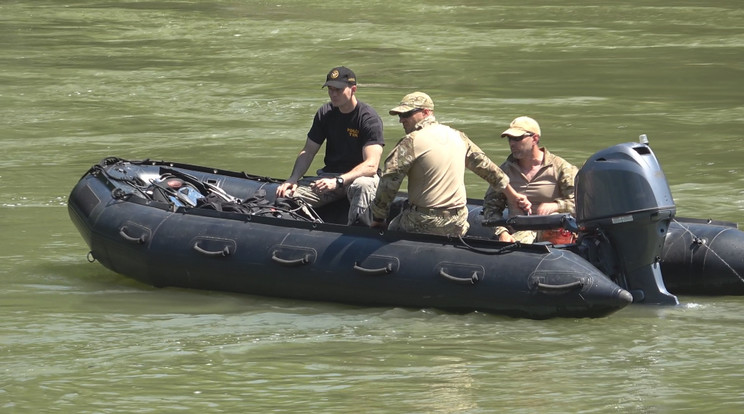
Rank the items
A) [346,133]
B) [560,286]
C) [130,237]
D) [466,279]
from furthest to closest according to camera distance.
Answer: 1. [346,133]
2. [130,237]
3. [466,279]
4. [560,286]

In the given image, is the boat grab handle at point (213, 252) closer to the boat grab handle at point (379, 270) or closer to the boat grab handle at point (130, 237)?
Answer: the boat grab handle at point (130, 237)

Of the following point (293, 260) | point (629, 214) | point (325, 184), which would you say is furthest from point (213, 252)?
point (629, 214)

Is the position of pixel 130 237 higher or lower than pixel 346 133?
lower

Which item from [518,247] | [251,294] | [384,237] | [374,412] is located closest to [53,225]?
[251,294]

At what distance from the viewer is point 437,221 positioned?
27.2ft

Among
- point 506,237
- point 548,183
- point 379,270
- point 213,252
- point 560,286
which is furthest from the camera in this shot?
point 213,252

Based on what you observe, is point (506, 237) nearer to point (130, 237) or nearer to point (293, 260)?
point (293, 260)

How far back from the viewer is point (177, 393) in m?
6.95

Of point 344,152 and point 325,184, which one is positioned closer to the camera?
point 325,184

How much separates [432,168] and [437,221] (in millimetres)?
347

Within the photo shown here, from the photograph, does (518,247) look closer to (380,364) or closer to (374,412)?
(380,364)

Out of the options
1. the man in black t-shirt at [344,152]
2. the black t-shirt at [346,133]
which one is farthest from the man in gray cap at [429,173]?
the black t-shirt at [346,133]

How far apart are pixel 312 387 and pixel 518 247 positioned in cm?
168

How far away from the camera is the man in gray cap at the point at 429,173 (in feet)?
26.5
